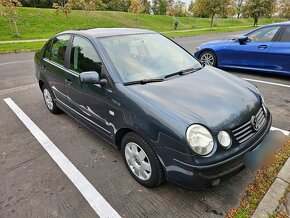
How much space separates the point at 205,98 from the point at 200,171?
826mm

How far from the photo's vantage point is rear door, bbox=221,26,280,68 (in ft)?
20.8

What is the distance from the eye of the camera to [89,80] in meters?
2.86

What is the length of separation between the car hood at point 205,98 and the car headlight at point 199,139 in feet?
0.21

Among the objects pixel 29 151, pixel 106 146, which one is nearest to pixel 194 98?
pixel 106 146

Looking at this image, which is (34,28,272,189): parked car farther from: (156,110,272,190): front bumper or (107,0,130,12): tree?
(107,0,130,12): tree

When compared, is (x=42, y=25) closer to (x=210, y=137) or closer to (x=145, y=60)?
(x=145, y=60)

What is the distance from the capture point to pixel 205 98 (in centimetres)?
266

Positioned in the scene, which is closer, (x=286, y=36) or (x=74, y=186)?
(x=74, y=186)

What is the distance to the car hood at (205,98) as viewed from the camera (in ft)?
7.80

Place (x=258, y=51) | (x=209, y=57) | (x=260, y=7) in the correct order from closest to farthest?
(x=258, y=51), (x=209, y=57), (x=260, y=7)

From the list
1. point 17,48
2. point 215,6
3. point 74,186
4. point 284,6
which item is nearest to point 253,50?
point 74,186

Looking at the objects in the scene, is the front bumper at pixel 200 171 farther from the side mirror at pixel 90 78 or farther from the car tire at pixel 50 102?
the car tire at pixel 50 102

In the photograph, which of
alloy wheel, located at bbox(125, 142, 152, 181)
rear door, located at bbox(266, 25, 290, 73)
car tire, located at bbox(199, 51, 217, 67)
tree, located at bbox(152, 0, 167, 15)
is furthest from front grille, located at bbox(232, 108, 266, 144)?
tree, located at bbox(152, 0, 167, 15)

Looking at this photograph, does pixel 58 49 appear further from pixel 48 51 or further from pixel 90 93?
pixel 90 93
